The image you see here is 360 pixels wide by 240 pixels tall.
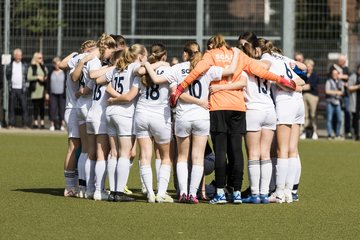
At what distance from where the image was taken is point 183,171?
14492mm

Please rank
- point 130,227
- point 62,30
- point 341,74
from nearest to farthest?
point 130,227, point 341,74, point 62,30

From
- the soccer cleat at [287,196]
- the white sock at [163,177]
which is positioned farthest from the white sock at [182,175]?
the soccer cleat at [287,196]

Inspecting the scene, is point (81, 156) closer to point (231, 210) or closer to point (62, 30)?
point (231, 210)

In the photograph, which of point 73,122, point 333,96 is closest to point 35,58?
point 333,96

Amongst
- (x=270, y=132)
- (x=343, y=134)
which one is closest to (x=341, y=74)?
(x=343, y=134)

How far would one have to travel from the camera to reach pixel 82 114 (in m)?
15.1

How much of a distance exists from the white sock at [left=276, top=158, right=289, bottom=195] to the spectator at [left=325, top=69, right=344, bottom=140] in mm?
15327

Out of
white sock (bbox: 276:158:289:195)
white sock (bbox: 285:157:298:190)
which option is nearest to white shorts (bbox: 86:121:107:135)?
white sock (bbox: 276:158:289:195)

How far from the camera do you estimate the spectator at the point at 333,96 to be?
30203 millimetres

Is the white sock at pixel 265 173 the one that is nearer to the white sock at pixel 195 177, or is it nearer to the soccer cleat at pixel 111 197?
the white sock at pixel 195 177

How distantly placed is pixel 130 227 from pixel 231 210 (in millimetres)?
2115

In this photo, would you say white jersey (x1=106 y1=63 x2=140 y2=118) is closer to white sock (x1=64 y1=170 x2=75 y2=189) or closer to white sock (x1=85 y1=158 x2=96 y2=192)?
white sock (x1=85 y1=158 x2=96 y2=192)

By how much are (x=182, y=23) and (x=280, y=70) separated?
17753 millimetres

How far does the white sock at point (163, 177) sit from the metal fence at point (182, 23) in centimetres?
1682
